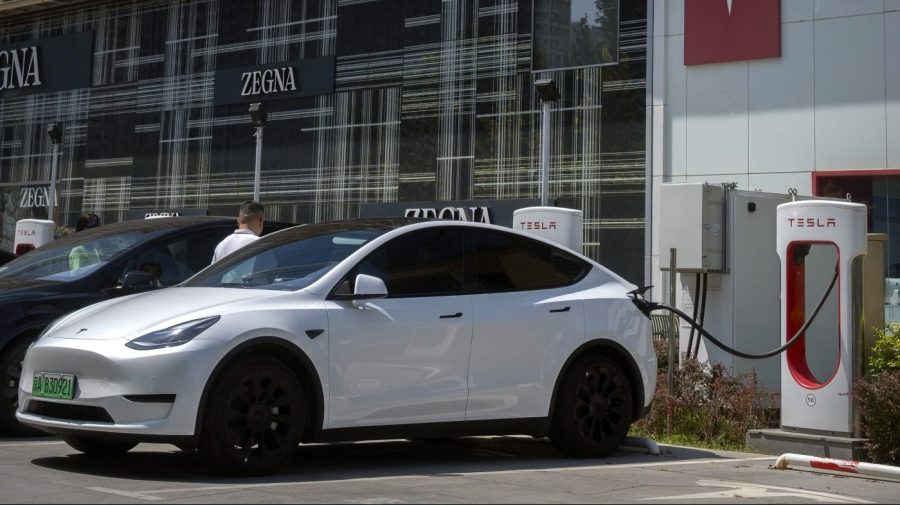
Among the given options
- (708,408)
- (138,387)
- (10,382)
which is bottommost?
(708,408)

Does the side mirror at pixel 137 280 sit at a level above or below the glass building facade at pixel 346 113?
below

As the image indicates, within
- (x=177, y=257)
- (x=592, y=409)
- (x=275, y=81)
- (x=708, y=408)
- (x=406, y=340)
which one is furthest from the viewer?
(x=275, y=81)

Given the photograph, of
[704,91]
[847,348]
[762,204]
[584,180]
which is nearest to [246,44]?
[584,180]

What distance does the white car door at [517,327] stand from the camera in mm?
8281

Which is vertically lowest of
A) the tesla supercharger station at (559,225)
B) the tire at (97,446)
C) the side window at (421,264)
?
the tire at (97,446)

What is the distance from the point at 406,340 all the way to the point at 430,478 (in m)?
0.90

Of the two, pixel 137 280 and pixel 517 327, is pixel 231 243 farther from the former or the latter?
pixel 517 327

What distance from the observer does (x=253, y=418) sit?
7168mm

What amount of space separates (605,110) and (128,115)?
38.2 ft

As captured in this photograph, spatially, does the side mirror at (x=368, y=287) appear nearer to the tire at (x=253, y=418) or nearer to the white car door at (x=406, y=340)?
the white car door at (x=406, y=340)

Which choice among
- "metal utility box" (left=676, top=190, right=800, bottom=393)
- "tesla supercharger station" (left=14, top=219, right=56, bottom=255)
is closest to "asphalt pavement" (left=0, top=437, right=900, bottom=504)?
"metal utility box" (left=676, top=190, right=800, bottom=393)

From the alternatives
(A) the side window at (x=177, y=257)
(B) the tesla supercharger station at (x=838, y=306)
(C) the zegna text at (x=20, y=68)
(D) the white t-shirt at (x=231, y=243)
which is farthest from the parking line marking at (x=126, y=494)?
(C) the zegna text at (x=20, y=68)

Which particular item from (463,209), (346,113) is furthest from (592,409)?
(346,113)

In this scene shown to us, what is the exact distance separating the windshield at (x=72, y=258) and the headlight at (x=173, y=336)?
9.91ft
